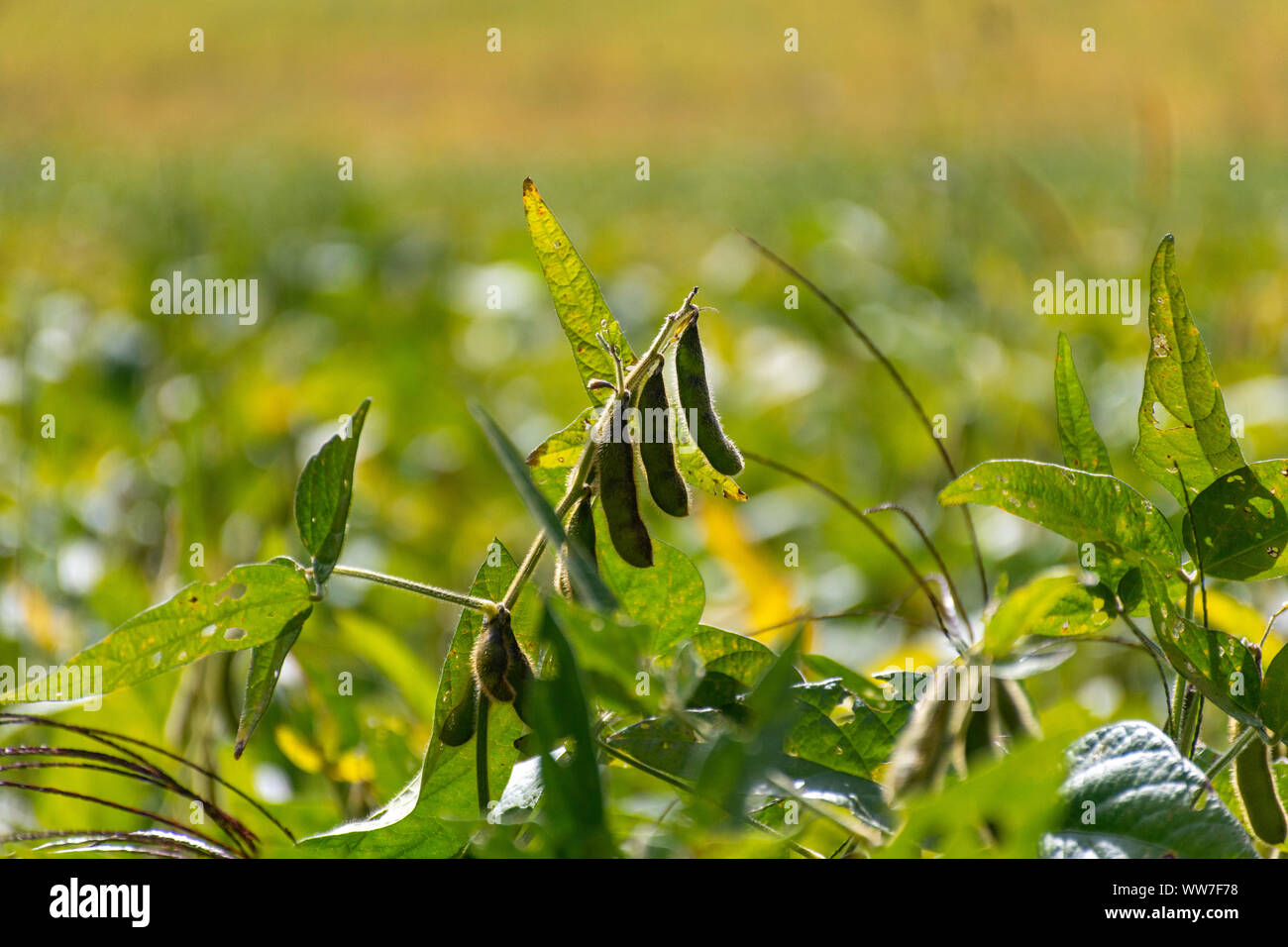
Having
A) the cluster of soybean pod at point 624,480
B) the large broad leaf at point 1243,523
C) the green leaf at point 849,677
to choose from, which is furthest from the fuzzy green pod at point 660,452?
the large broad leaf at point 1243,523

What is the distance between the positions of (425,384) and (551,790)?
7.31 ft

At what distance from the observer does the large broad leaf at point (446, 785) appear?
1.73 ft

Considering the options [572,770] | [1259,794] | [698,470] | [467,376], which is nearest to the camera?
[572,770]

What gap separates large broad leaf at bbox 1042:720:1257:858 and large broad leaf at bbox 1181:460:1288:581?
0.13m

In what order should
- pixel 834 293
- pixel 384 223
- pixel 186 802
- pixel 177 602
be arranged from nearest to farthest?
pixel 177 602, pixel 186 802, pixel 834 293, pixel 384 223

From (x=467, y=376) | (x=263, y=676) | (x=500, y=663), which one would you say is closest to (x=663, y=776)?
(x=500, y=663)

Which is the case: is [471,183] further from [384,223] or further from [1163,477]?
[1163,477]

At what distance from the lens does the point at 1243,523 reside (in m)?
0.54

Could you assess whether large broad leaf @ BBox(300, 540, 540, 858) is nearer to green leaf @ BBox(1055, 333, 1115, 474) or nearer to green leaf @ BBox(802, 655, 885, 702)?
green leaf @ BBox(802, 655, 885, 702)

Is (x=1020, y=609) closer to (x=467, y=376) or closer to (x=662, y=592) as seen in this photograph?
(x=662, y=592)

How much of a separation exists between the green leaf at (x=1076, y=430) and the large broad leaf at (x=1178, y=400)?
18mm

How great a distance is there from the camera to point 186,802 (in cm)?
119

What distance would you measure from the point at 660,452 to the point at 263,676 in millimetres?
187
